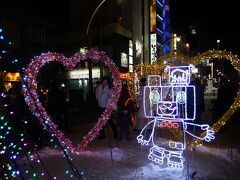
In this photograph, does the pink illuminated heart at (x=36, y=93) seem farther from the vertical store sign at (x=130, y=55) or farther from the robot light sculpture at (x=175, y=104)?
the vertical store sign at (x=130, y=55)

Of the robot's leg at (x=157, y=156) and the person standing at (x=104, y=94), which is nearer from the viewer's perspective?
the robot's leg at (x=157, y=156)

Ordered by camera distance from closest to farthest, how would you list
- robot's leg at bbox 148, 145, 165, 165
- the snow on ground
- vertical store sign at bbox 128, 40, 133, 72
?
1. the snow on ground
2. robot's leg at bbox 148, 145, 165, 165
3. vertical store sign at bbox 128, 40, 133, 72

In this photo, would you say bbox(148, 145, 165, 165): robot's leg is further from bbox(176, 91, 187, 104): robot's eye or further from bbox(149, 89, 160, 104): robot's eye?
bbox(176, 91, 187, 104): robot's eye

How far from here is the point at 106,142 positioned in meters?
9.98

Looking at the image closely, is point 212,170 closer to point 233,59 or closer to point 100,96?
point 233,59

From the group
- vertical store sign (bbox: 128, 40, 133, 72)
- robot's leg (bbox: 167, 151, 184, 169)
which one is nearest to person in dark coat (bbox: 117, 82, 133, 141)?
robot's leg (bbox: 167, 151, 184, 169)

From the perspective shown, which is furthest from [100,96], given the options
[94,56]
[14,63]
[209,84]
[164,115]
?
[209,84]

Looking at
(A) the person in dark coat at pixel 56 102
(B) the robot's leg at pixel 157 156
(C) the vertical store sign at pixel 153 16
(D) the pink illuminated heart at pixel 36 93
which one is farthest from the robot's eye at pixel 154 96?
(C) the vertical store sign at pixel 153 16

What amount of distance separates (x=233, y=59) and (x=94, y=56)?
3.53 meters

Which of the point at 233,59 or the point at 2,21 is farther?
the point at 2,21

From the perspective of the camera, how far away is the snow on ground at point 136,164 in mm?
6352

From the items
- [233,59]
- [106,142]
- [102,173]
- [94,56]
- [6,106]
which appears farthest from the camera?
[106,142]

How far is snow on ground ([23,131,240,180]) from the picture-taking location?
6.35m

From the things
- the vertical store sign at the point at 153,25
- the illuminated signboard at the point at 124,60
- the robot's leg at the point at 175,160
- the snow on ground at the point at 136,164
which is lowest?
the snow on ground at the point at 136,164
